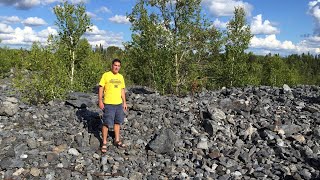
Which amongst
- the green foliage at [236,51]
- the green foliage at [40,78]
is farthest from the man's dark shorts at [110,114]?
the green foliage at [236,51]

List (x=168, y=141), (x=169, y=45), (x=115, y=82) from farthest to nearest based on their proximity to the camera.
A: (x=169, y=45) < (x=168, y=141) < (x=115, y=82)

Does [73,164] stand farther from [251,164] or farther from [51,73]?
[51,73]

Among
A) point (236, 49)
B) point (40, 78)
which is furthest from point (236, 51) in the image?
point (40, 78)

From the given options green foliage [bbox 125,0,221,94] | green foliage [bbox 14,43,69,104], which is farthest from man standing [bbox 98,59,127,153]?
green foliage [bbox 125,0,221,94]

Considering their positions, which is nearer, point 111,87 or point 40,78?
point 111,87

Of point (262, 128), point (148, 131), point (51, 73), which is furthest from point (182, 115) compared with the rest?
point (51, 73)

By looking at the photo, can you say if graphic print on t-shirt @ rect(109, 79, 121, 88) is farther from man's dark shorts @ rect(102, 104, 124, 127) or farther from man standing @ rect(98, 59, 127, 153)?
man's dark shorts @ rect(102, 104, 124, 127)

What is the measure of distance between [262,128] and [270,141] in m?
0.95

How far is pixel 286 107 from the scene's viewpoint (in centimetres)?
1302

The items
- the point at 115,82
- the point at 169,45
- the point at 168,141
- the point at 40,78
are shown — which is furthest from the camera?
the point at 169,45

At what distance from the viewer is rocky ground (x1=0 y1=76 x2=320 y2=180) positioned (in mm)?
8562

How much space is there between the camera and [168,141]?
9.94 metres

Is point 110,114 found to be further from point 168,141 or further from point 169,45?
point 169,45

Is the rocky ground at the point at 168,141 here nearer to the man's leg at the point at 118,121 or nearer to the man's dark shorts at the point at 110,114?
the man's leg at the point at 118,121
